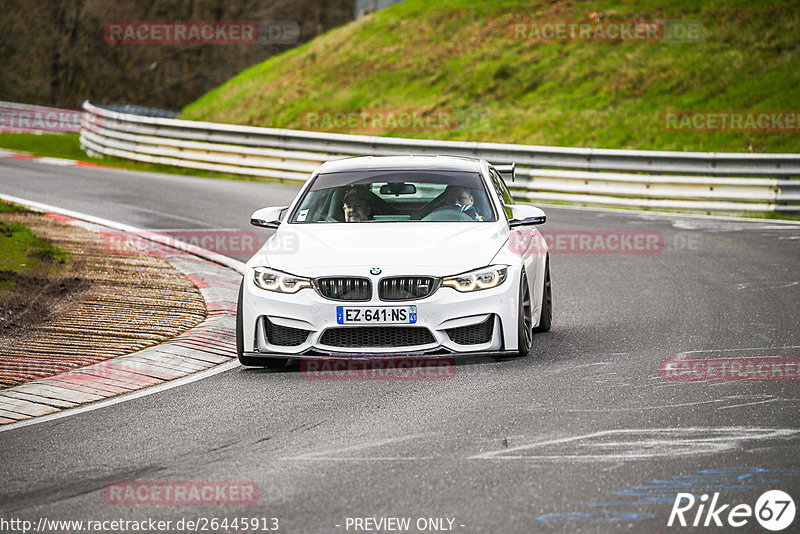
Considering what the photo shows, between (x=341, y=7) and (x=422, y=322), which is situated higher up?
(x=341, y=7)

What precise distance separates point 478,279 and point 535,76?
25136mm

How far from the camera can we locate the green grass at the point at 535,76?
27766 mm

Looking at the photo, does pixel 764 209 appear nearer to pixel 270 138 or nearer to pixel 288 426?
pixel 270 138

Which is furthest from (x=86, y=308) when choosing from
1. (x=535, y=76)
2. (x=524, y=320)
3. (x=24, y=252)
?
(x=535, y=76)

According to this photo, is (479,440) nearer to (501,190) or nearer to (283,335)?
(283,335)

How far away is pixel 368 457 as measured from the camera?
240 inches

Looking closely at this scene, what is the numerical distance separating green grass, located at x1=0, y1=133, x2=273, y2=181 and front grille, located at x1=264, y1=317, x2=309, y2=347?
17254 mm

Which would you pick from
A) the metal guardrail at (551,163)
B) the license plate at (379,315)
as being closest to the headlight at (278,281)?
the license plate at (379,315)

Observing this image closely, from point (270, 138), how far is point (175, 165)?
8.93 ft

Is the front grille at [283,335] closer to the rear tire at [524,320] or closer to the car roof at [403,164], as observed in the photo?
the rear tire at [524,320]

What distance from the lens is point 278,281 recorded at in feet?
Answer: 27.4

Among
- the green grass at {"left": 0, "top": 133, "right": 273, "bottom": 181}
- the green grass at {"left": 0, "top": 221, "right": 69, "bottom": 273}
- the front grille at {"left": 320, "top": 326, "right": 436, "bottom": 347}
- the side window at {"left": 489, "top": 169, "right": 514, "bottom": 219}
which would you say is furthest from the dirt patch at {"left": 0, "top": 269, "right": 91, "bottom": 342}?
the green grass at {"left": 0, "top": 133, "right": 273, "bottom": 181}

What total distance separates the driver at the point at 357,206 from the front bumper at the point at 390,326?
1504mm

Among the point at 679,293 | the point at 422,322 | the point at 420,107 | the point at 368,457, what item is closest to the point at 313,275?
the point at 422,322
